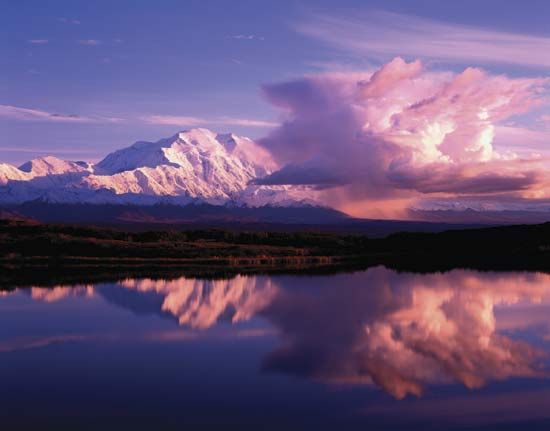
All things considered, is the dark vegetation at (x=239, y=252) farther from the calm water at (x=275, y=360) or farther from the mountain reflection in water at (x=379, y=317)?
the calm water at (x=275, y=360)

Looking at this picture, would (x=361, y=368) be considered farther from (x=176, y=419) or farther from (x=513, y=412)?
(x=176, y=419)

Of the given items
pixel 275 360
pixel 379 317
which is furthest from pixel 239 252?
pixel 275 360

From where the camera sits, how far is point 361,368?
20.1 m

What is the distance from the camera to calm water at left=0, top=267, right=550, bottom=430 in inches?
616

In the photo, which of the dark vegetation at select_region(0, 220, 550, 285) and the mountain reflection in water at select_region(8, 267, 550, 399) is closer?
the mountain reflection in water at select_region(8, 267, 550, 399)

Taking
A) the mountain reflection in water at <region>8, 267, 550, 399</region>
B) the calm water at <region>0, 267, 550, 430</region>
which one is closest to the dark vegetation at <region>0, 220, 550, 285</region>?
the mountain reflection in water at <region>8, 267, 550, 399</region>

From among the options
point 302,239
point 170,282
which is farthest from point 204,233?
point 170,282

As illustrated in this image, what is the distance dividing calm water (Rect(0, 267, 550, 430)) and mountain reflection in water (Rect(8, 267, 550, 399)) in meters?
0.09

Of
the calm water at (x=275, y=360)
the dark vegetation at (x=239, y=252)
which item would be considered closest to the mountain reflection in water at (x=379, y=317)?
the calm water at (x=275, y=360)

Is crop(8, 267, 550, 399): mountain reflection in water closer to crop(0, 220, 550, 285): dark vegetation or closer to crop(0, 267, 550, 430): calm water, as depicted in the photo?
crop(0, 267, 550, 430): calm water

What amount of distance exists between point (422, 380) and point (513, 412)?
3213 millimetres

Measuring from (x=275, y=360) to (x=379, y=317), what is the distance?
31.1 feet

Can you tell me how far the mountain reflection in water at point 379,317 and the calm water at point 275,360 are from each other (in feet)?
0.29

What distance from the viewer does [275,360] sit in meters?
21.1
